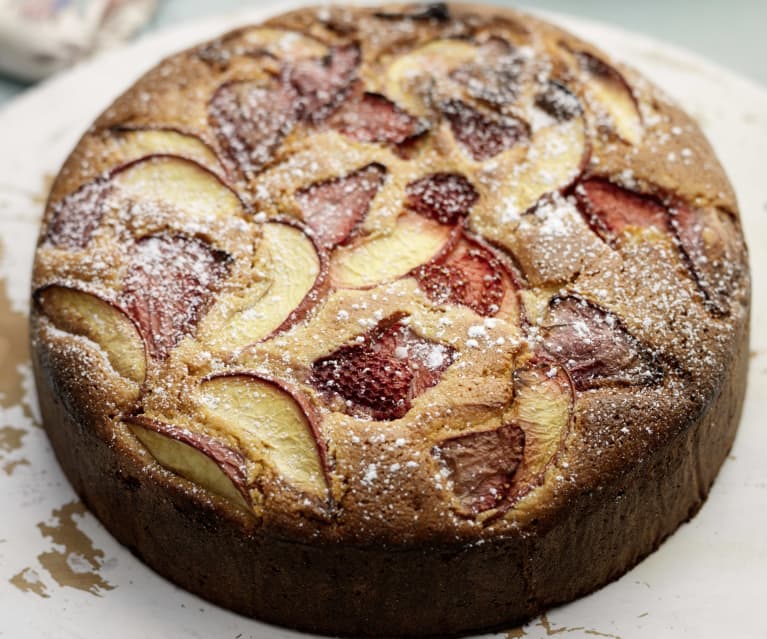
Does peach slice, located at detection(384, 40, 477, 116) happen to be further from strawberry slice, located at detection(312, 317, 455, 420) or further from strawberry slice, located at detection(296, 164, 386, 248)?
strawberry slice, located at detection(312, 317, 455, 420)

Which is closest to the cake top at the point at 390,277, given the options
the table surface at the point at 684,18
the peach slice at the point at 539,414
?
the peach slice at the point at 539,414

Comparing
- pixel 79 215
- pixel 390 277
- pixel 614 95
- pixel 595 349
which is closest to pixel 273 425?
pixel 390 277

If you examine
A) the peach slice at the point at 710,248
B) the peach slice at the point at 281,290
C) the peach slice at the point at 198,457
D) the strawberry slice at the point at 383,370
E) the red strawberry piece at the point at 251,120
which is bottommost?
the peach slice at the point at 198,457

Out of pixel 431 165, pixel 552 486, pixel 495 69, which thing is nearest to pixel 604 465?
pixel 552 486

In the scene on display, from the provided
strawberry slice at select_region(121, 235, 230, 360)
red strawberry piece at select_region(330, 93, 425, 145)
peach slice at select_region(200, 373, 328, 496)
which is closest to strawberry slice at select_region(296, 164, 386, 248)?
red strawberry piece at select_region(330, 93, 425, 145)

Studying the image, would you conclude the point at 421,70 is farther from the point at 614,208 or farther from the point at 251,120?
the point at 614,208

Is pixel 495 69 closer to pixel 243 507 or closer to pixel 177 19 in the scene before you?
pixel 243 507

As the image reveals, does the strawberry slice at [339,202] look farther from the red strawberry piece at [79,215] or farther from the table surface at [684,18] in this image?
the table surface at [684,18]
